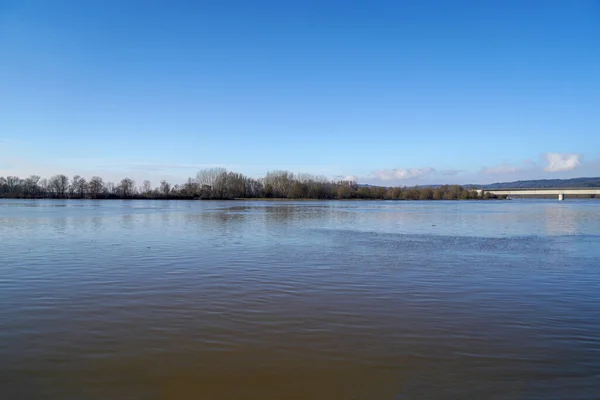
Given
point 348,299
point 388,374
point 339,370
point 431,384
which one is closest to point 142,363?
point 339,370

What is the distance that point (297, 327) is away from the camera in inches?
279

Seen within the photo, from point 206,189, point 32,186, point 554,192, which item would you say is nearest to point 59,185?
point 32,186

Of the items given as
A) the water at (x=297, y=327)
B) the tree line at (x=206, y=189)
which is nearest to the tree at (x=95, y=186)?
the tree line at (x=206, y=189)

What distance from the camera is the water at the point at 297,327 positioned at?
507 cm

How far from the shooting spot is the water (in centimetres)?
507

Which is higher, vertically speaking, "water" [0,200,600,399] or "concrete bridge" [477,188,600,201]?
"concrete bridge" [477,188,600,201]

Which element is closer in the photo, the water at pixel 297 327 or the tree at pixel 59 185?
the water at pixel 297 327

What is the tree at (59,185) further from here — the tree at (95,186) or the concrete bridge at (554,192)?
the concrete bridge at (554,192)

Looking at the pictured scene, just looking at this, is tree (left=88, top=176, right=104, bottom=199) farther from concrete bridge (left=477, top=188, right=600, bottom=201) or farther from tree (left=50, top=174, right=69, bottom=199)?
concrete bridge (left=477, top=188, right=600, bottom=201)

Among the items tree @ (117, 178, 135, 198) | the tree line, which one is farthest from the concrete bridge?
tree @ (117, 178, 135, 198)

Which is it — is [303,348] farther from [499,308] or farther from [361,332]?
[499,308]

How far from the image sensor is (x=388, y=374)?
17.5 feet

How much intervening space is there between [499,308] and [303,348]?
15.6 ft

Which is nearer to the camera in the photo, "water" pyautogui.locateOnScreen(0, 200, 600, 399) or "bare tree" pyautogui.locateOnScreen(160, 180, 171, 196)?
"water" pyautogui.locateOnScreen(0, 200, 600, 399)
